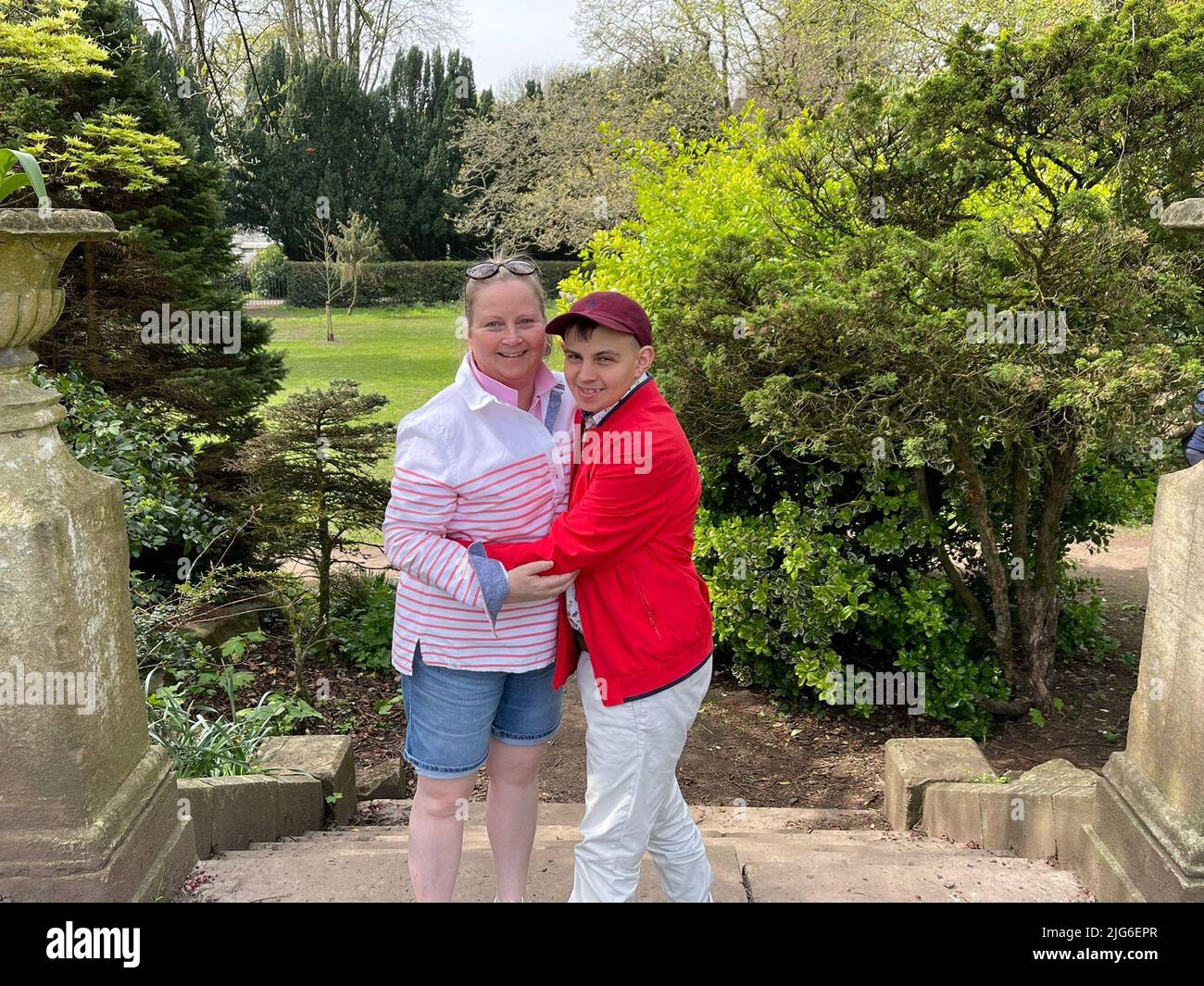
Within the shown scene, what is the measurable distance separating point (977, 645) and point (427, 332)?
59.5 ft

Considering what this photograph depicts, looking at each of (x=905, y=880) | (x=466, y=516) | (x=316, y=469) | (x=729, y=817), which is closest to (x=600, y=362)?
(x=466, y=516)

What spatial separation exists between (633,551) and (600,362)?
43 cm

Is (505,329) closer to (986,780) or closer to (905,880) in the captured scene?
(905,880)

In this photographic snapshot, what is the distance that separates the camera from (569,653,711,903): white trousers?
224 cm

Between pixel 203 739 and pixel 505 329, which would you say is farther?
pixel 203 739

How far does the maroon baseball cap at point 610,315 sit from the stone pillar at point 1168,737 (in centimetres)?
120

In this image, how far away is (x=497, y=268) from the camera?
2.35m

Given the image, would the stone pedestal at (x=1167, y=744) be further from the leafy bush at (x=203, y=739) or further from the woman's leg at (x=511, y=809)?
the leafy bush at (x=203, y=739)

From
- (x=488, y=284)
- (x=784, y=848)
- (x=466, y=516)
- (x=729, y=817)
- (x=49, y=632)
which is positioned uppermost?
(x=488, y=284)

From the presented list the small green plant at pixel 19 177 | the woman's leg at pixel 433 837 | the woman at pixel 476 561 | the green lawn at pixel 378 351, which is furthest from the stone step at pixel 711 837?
the green lawn at pixel 378 351

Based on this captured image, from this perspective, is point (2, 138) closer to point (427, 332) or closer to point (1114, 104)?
point (1114, 104)

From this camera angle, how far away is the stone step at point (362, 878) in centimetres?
264

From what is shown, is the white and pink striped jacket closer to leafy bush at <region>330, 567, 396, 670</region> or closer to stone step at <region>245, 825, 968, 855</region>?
stone step at <region>245, 825, 968, 855</region>

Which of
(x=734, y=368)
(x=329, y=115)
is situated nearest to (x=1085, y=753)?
(x=734, y=368)
